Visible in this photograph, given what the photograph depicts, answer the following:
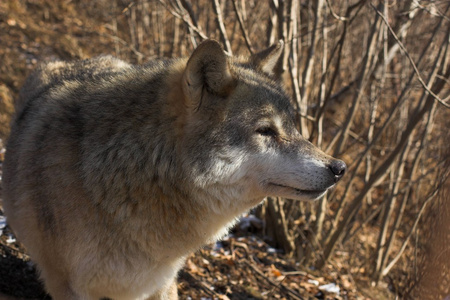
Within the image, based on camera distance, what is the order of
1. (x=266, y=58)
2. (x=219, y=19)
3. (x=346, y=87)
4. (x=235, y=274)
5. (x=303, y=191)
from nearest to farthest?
1. (x=303, y=191)
2. (x=266, y=58)
3. (x=219, y=19)
4. (x=235, y=274)
5. (x=346, y=87)

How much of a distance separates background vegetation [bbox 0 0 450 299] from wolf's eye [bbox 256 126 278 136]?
3.74ft

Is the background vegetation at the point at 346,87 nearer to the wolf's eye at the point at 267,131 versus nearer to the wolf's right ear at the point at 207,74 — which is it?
the wolf's eye at the point at 267,131

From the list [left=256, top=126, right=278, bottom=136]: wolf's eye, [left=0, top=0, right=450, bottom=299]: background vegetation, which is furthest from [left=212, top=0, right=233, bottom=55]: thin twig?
[left=256, top=126, right=278, bottom=136]: wolf's eye

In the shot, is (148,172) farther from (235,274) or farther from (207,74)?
(235,274)

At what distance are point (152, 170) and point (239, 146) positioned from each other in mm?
588

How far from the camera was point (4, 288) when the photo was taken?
4297 millimetres

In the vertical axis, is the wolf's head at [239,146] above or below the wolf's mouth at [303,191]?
above

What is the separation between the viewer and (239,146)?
3.30 m

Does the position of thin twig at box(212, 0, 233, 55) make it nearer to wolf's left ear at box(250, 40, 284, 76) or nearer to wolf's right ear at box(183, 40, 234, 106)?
wolf's left ear at box(250, 40, 284, 76)

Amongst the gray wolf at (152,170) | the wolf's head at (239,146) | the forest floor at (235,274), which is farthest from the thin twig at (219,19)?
the forest floor at (235,274)

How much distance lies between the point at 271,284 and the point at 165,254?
2199 millimetres

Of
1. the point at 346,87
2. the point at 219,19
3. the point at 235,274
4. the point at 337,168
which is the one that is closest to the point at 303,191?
the point at 337,168

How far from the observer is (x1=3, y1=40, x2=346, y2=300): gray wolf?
3273 millimetres

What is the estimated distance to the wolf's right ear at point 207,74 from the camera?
312cm
